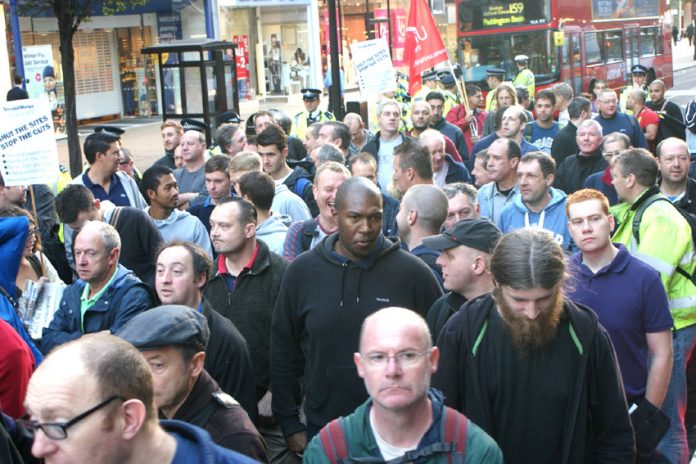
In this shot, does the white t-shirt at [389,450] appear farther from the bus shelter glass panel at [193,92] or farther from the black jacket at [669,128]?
the bus shelter glass panel at [193,92]

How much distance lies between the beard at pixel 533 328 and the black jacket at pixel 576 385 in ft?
0.25

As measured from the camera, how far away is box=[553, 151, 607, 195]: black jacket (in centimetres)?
1045

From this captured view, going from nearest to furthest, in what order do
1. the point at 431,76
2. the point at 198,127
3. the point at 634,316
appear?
the point at 634,316 < the point at 198,127 < the point at 431,76

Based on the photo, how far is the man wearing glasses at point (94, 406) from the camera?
2.77 meters

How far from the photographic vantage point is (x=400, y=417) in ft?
11.3

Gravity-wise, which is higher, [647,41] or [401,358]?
[647,41]

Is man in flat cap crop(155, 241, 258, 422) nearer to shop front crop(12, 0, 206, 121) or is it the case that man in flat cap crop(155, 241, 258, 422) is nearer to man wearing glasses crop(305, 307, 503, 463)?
man wearing glasses crop(305, 307, 503, 463)

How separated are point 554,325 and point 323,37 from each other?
41.3m

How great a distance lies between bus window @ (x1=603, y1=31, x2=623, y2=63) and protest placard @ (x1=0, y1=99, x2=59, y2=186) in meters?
18.9

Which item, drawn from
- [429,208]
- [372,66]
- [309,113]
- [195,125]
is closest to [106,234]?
[429,208]

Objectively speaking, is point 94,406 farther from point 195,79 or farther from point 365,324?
point 195,79

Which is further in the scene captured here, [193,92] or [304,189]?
[193,92]

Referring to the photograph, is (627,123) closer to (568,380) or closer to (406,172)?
(406,172)

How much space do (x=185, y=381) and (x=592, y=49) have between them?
2305 centimetres
